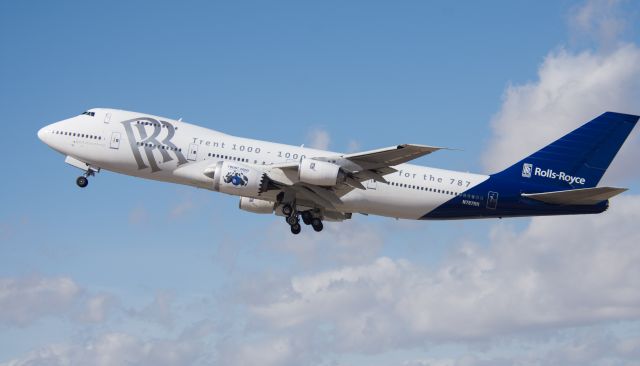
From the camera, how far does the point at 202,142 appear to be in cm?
4853

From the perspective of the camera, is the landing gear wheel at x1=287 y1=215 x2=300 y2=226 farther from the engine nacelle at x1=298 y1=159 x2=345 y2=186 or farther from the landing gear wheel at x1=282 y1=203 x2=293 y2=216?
the engine nacelle at x1=298 y1=159 x2=345 y2=186

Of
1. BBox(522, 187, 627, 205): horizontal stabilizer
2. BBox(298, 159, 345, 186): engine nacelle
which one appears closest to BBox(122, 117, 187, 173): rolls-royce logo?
BBox(298, 159, 345, 186): engine nacelle

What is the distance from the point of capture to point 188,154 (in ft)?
158

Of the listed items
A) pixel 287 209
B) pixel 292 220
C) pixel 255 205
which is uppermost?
pixel 255 205

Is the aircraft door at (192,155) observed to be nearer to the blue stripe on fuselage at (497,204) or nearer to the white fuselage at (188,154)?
the white fuselage at (188,154)

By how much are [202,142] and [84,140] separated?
648cm

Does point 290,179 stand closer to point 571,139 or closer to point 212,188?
point 212,188

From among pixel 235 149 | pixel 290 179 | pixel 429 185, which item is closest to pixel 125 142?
pixel 235 149

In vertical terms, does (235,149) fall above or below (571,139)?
below

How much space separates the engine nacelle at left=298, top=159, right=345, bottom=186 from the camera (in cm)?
4588

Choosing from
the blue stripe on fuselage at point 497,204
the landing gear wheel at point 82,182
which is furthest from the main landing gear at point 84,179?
the blue stripe on fuselage at point 497,204

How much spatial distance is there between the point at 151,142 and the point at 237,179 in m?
5.51

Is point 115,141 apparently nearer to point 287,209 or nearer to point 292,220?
point 287,209

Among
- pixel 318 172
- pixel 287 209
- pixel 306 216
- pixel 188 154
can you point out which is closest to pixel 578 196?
pixel 318 172
